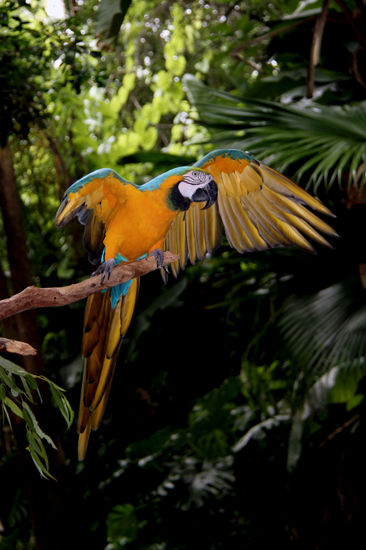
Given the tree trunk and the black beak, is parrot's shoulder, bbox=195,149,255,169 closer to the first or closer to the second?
the black beak

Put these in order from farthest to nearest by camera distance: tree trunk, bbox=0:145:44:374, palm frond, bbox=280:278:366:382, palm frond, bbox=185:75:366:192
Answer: tree trunk, bbox=0:145:44:374 → palm frond, bbox=280:278:366:382 → palm frond, bbox=185:75:366:192

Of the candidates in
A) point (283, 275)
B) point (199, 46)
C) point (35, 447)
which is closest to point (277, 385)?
point (283, 275)

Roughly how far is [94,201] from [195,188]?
10cm

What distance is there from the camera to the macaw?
636 millimetres

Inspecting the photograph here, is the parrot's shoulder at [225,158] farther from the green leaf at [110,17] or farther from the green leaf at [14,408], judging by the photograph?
the green leaf at [110,17]

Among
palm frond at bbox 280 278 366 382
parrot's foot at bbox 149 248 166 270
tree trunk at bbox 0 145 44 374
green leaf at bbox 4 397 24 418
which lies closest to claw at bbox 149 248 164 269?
parrot's foot at bbox 149 248 166 270

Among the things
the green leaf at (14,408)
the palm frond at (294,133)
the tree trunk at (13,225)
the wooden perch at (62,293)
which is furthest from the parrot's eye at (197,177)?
the tree trunk at (13,225)

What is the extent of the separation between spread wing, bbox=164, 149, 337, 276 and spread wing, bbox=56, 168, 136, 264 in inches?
3.6

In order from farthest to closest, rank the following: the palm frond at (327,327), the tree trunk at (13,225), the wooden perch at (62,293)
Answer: the tree trunk at (13,225)
the palm frond at (327,327)
the wooden perch at (62,293)

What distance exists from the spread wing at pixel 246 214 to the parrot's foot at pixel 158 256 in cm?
5

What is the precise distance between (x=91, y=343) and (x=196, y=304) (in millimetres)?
1289

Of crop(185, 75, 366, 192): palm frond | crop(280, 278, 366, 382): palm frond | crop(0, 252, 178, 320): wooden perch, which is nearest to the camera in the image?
crop(0, 252, 178, 320): wooden perch

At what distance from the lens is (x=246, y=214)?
70 centimetres

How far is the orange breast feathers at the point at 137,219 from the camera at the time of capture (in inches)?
25.2
